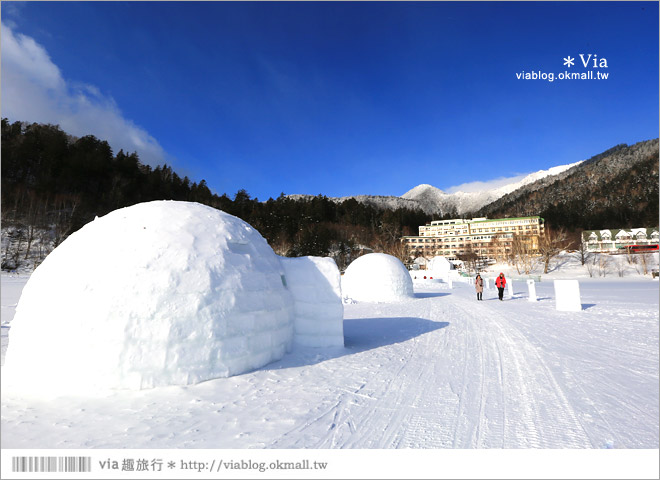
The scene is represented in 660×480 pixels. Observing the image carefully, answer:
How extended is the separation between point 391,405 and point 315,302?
302 centimetres

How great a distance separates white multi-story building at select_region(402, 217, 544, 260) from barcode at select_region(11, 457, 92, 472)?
235 feet

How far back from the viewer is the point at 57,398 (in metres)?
4.19

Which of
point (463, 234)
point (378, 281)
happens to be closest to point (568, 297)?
point (378, 281)

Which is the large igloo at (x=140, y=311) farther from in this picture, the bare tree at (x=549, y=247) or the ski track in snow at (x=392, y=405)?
the bare tree at (x=549, y=247)

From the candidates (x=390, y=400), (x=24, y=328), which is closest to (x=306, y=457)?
(x=390, y=400)

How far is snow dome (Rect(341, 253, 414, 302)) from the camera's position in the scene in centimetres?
1772

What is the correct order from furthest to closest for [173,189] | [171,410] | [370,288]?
[173,189]
[370,288]
[171,410]

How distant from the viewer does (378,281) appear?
17.8 metres

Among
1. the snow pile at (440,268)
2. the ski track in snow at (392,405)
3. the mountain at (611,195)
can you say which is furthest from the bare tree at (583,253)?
the ski track in snow at (392,405)

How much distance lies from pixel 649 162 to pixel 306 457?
10505 cm

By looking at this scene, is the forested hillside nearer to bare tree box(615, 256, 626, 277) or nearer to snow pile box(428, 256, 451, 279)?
snow pile box(428, 256, 451, 279)

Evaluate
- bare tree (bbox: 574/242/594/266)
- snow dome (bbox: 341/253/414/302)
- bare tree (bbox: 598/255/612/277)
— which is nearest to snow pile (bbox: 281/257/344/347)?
snow dome (bbox: 341/253/414/302)

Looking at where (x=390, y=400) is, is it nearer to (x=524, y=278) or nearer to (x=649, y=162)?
(x=524, y=278)

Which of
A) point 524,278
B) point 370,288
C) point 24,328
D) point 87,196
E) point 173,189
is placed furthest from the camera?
point 173,189
